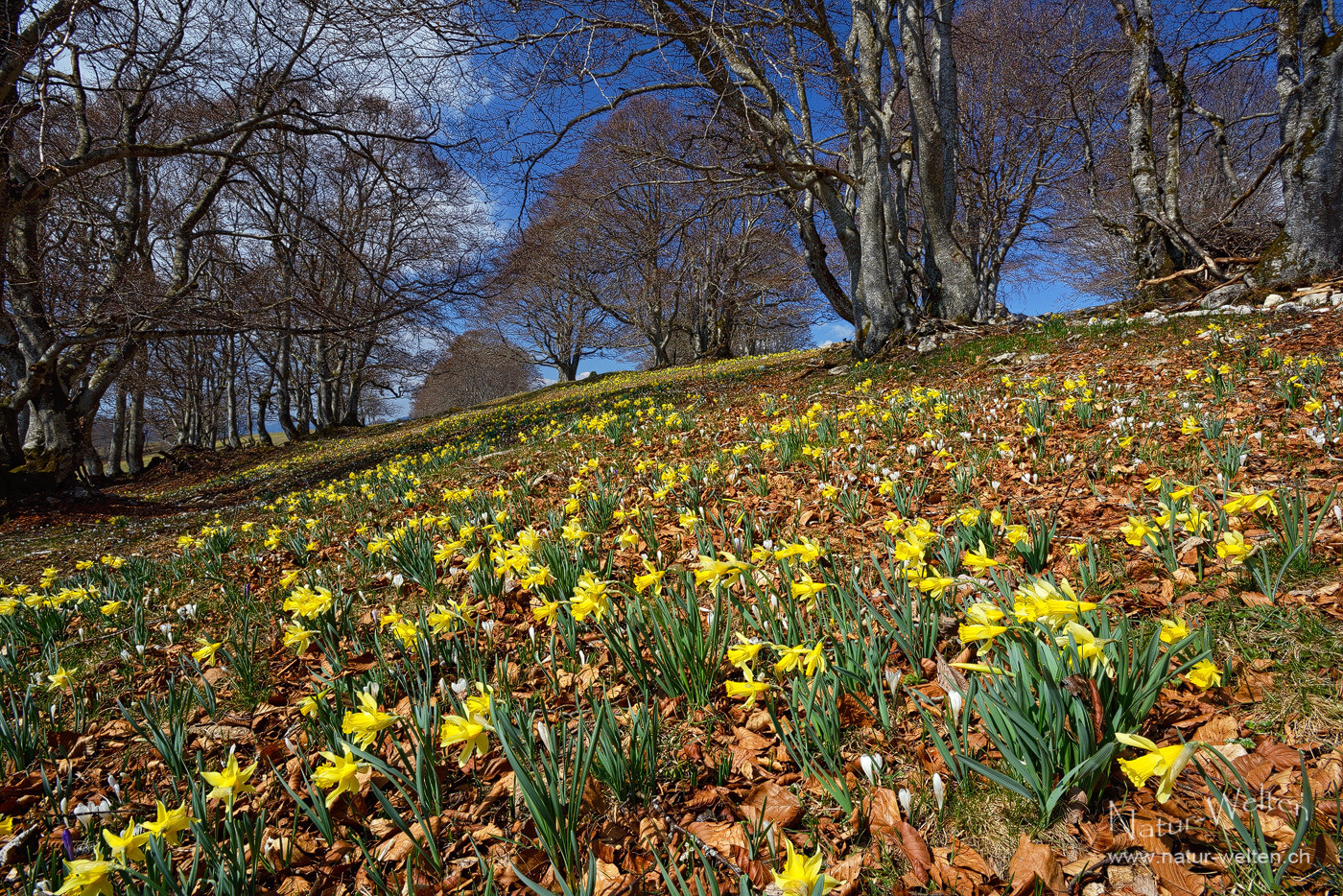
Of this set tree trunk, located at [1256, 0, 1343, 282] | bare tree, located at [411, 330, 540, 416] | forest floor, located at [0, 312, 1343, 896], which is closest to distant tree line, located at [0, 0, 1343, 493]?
tree trunk, located at [1256, 0, 1343, 282]

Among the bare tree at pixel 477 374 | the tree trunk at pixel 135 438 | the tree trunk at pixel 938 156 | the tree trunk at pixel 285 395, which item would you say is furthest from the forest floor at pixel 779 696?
the bare tree at pixel 477 374

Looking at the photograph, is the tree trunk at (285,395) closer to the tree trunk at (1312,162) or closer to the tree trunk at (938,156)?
the tree trunk at (938,156)

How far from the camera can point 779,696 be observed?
173cm

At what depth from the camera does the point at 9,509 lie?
344 inches

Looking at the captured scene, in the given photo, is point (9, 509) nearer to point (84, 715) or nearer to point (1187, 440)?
point (84, 715)

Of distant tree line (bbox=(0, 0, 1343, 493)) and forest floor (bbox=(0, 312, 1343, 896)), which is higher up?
distant tree line (bbox=(0, 0, 1343, 493))

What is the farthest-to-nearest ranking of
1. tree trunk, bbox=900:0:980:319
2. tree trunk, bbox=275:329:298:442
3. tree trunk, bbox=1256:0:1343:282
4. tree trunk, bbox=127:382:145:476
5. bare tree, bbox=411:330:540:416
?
1. bare tree, bbox=411:330:540:416
2. tree trunk, bbox=275:329:298:442
3. tree trunk, bbox=127:382:145:476
4. tree trunk, bbox=900:0:980:319
5. tree trunk, bbox=1256:0:1343:282

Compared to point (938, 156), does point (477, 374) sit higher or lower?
higher

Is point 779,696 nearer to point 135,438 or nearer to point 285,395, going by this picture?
point 135,438

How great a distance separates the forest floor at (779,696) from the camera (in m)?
1.13

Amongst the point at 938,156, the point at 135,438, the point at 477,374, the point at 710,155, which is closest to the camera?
the point at 938,156

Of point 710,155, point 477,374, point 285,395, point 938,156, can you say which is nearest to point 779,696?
point 938,156

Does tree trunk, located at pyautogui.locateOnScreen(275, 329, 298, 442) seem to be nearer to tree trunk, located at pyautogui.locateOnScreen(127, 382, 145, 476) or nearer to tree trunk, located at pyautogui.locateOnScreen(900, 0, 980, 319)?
tree trunk, located at pyautogui.locateOnScreen(127, 382, 145, 476)

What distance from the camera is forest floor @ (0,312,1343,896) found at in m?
1.13
